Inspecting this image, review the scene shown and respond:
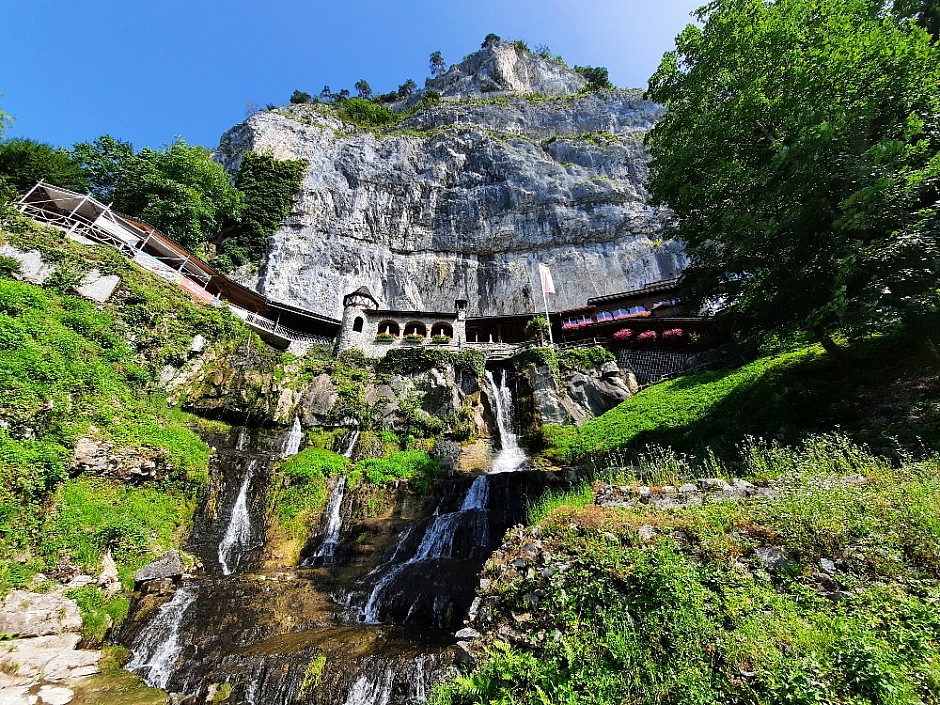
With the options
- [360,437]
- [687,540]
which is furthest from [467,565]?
[360,437]

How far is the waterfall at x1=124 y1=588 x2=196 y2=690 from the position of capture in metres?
8.09

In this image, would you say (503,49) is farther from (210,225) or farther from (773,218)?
(773,218)

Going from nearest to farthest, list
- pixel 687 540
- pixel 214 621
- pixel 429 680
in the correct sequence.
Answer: pixel 687 540 < pixel 429 680 < pixel 214 621

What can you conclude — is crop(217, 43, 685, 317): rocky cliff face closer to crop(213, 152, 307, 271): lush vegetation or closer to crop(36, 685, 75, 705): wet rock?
crop(213, 152, 307, 271): lush vegetation

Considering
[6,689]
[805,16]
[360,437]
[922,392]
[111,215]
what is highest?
[111,215]

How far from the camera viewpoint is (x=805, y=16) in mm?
10789

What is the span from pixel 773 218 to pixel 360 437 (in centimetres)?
1988

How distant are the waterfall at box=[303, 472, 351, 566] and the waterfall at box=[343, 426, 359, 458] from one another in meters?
2.61

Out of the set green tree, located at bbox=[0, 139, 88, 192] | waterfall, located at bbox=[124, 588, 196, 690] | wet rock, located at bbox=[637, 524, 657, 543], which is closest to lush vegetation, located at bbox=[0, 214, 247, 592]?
waterfall, located at bbox=[124, 588, 196, 690]

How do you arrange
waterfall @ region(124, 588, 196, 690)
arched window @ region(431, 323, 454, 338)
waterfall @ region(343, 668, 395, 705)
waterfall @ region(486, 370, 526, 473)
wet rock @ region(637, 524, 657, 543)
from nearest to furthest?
1. wet rock @ region(637, 524, 657, 543)
2. waterfall @ region(343, 668, 395, 705)
3. waterfall @ region(124, 588, 196, 690)
4. waterfall @ region(486, 370, 526, 473)
5. arched window @ region(431, 323, 454, 338)

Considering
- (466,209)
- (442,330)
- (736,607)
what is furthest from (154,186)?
(736,607)

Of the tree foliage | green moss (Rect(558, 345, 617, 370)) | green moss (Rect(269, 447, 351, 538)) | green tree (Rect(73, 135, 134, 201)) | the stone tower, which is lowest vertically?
green moss (Rect(269, 447, 351, 538))

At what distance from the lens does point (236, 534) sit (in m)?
15.4

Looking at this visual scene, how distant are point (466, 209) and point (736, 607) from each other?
1834 inches
